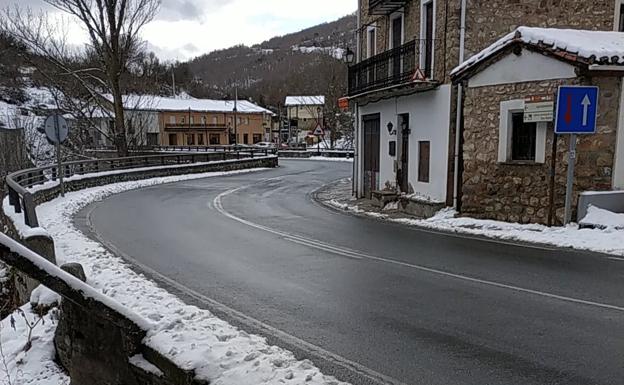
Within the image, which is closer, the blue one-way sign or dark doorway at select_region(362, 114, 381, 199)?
the blue one-way sign

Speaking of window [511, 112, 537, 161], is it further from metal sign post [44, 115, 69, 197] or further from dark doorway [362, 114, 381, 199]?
metal sign post [44, 115, 69, 197]

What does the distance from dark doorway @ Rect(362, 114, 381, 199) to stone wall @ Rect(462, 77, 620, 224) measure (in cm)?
578

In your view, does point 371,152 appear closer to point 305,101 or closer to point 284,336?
point 284,336

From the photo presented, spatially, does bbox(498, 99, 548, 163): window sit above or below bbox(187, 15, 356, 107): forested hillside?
below

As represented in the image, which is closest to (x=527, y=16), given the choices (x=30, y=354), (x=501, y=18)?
(x=501, y=18)

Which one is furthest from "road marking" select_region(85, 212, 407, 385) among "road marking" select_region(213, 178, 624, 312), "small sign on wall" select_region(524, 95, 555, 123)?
"small sign on wall" select_region(524, 95, 555, 123)

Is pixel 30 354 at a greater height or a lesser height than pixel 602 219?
lesser

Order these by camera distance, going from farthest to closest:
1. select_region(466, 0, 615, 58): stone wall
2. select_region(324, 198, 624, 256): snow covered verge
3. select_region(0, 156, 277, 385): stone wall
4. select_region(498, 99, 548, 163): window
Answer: select_region(466, 0, 615, 58): stone wall
select_region(498, 99, 548, 163): window
select_region(324, 198, 624, 256): snow covered verge
select_region(0, 156, 277, 385): stone wall

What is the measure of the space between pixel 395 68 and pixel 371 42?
145 inches

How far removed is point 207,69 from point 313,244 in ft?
464

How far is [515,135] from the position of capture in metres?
12.2

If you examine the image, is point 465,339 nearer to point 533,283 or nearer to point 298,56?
point 533,283

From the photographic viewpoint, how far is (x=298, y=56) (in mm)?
143125

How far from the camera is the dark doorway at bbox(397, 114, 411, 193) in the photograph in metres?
16.3
